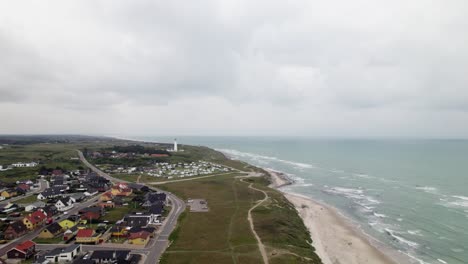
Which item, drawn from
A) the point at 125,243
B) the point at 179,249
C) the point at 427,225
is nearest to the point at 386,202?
the point at 427,225

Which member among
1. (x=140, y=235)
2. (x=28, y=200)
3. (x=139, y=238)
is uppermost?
(x=140, y=235)

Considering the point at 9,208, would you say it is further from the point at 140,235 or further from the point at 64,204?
the point at 140,235

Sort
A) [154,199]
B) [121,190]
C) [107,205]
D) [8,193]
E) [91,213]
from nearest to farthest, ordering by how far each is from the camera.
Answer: [91,213] → [107,205] → [154,199] → [8,193] → [121,190]

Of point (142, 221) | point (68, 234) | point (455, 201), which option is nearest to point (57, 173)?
point (68, 234)

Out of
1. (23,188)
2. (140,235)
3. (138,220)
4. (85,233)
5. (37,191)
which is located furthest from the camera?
(37,191)

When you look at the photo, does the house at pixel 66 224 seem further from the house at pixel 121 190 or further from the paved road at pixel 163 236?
the house at pixel 121 190

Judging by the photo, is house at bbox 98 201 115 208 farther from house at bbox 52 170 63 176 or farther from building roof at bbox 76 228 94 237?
house at bbox 52 170 63 176

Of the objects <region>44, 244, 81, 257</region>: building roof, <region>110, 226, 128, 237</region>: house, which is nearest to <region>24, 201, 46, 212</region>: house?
<region>110, 226, 128, 237</region>: house

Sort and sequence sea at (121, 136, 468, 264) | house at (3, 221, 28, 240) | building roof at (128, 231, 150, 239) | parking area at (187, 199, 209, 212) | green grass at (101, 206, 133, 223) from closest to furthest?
building roof at (128, 231, 150, 239) → house at (3, 221, 28, 240) → sea at (121, 136, 468, 264) → green grass at (101, 206, 133, 223) → parking area at (187, 199, 209, 212)
